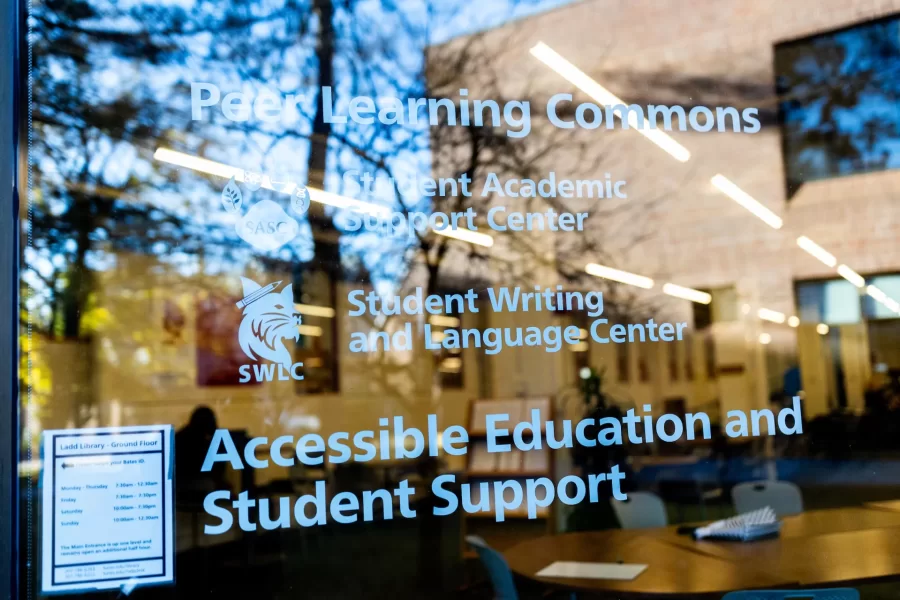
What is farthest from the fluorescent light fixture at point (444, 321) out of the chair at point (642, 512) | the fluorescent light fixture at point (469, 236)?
the chair at point (642, 512)

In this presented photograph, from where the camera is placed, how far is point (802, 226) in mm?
3855

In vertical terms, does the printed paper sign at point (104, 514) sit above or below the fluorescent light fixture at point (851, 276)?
below

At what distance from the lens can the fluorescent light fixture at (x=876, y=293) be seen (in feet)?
12.5

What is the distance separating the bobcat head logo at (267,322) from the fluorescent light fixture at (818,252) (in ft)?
8.09

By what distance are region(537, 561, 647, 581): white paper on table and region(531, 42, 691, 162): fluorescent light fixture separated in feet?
5.59

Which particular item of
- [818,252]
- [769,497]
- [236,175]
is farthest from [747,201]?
[236,175]

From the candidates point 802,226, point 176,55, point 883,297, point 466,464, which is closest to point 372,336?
point 466,464

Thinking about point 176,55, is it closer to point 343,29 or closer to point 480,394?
point 343,29

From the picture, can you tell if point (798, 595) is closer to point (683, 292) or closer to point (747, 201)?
point (683, 292)

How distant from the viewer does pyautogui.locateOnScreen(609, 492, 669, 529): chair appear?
406cm

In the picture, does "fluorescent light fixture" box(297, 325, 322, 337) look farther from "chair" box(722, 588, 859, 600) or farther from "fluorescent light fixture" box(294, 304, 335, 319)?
"chair" box(722, 588, 859, 600)

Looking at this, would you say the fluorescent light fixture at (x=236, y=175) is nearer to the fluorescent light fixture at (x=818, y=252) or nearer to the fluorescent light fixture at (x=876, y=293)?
the fluorescent light fixture at (x=818, y=252)

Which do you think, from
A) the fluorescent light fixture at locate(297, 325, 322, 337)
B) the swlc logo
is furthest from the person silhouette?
the fluorescent light fixture at locate(297, 325, 322, 337)

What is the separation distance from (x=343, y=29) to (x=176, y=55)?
2.05ft
